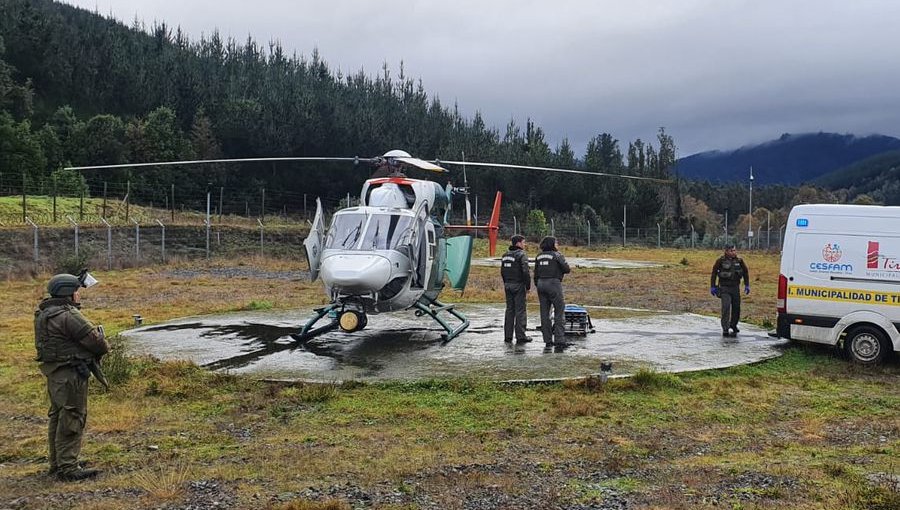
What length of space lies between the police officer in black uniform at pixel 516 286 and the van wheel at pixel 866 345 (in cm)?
475

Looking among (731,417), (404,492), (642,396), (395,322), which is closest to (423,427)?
(404,492)

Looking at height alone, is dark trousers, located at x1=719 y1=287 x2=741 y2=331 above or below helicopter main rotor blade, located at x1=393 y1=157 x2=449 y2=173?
below

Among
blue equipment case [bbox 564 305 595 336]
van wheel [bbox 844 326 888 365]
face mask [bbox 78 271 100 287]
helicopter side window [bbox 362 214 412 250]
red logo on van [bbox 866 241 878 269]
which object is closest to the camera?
face mask [bbox 78 271 100 287]

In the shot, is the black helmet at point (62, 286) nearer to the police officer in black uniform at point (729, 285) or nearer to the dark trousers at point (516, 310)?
the dark trousers at point (516, 310)

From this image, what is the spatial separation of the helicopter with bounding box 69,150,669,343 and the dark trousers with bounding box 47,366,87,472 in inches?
165

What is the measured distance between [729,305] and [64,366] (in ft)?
34.6

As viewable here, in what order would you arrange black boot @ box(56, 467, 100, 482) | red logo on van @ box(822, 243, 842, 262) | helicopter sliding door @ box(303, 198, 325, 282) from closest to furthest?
1. black boot @ box(56, 467, 100, 482)
2. red logo on van @ box(822, 243, 842, 262)
3. helicopter sliding door @ box(303, 198, 325, 282)

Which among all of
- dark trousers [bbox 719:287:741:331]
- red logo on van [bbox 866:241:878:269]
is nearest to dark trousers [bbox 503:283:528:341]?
dark trousers [bbox 719:287:741:331]

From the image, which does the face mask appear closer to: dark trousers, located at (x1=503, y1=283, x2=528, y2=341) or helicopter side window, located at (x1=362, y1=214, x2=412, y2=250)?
helicopter side window, located at (x1=362, y1=214, x2=412, y2=250)

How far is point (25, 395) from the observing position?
838cm

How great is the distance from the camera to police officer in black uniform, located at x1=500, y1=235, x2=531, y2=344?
11.3m

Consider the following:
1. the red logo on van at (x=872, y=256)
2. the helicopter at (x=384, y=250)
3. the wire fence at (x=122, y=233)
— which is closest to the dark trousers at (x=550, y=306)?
the helicopter at (x=384, y=250)

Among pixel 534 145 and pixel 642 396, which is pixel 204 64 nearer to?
pixel 534 145

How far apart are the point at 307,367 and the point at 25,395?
3.34 m
